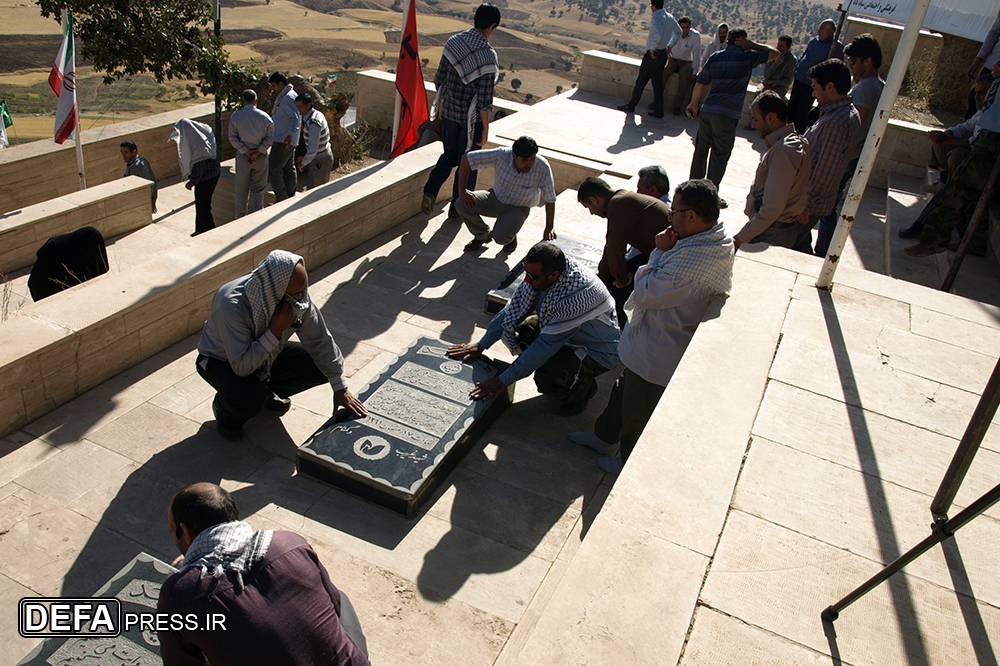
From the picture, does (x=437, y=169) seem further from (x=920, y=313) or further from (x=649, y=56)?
(x=649, y=56)

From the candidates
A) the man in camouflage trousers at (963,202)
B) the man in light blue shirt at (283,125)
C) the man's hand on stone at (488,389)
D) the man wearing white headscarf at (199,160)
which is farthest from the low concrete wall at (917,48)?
the man's hand on stone at (488,389)

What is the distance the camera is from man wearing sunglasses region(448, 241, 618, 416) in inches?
162

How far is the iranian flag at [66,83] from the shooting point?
8172mm

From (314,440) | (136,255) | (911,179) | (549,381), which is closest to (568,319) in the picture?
(549,381)

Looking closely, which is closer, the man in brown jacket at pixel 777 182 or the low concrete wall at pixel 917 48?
the man in brown jacket at pixel 777 182

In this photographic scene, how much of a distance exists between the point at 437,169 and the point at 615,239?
2.87 metres

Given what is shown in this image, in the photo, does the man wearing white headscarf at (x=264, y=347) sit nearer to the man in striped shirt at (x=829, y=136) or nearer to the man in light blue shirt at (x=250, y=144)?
the man in striped shirt at (x=829, y=136)

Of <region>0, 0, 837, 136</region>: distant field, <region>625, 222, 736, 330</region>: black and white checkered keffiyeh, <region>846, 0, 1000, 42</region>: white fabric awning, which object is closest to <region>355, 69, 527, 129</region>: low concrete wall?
<region>0, 0, 837, 136</region>: distant field

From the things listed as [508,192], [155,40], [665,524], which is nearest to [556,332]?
[665,524]

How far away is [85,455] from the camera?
384 cm

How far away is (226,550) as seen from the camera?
207 centimetres

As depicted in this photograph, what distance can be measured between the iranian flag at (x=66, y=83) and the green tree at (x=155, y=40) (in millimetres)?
3063

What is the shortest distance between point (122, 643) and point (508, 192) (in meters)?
4.92

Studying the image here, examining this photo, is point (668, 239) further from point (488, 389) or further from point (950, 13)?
point (950, 13)
